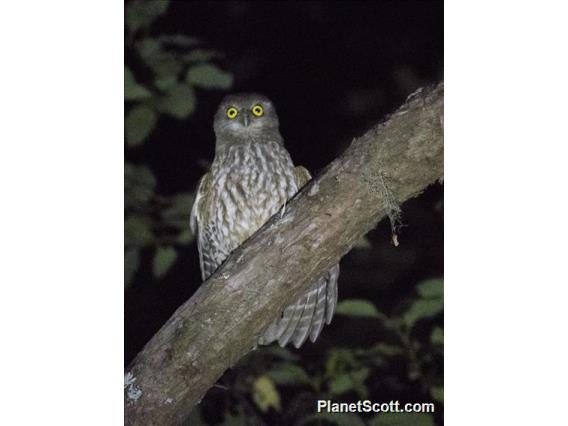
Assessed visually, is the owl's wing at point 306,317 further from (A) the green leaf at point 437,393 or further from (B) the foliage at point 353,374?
(A) the green leaf at point 437,393

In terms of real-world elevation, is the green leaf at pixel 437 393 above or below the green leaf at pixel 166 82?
below

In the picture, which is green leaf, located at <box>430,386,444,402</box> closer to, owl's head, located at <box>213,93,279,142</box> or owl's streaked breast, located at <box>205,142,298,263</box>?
owl's streaked breast, located at <box>205,142,298,263</box>

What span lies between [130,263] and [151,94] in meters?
0.69

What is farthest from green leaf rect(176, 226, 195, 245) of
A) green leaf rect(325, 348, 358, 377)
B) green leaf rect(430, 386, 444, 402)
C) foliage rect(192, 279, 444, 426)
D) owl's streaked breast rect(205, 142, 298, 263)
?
green leaf rect(430, 386, 444, 402)

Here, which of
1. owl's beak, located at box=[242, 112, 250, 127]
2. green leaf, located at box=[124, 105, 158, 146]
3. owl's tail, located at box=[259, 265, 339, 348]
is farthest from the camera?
owl's beak, located at box=[242, 112, 250, 127]

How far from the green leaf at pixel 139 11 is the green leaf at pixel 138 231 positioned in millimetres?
766

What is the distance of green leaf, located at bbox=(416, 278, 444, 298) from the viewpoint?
9.37ft

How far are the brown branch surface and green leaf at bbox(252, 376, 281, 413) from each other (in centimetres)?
60

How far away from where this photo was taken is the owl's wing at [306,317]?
3.44 meters

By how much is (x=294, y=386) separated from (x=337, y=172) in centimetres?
106

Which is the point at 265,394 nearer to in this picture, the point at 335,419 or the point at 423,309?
the point at 335,419

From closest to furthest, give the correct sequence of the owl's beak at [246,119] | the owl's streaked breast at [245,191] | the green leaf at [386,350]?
the green leaf at [386,350] → the owl's streaked breast at [245,191] → the owl's beak at [246,119]

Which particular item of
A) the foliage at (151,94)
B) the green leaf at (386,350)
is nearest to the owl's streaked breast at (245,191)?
the foliage at (151,94)
